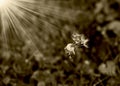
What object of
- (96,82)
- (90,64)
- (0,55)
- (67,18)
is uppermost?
(67,18)

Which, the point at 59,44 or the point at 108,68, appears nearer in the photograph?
the point at 108,68

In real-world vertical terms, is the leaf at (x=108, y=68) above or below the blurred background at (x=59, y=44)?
below

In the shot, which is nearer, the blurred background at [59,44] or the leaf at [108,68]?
the leaf at [108,68]

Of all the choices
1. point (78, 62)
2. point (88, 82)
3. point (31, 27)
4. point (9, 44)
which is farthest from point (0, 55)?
Answer: point (88, 82)

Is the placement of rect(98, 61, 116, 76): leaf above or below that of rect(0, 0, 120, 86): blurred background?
below

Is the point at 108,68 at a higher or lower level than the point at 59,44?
lower

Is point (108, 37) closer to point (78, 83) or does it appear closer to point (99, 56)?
point (99, 56)

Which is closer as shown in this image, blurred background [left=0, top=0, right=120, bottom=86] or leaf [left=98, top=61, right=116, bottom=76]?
leaf [left=98, top=61, right=116, bottom=76]

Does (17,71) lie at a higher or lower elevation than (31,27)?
lower
